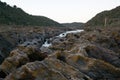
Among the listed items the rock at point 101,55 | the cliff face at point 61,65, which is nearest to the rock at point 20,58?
the cliff face at point 61,65

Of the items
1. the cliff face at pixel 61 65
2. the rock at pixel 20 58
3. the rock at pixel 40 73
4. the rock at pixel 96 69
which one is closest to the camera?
the rock at pixel 40 73

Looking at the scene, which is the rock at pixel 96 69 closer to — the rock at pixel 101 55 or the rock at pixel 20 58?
the rock at pixel 20 58

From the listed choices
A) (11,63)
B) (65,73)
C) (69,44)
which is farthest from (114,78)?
(69,44)

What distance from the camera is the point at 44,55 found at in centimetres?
2733

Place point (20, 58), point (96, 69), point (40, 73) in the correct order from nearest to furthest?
→ 1. point (40, 73)
2. point (96, 69)
3. point (20, 58)

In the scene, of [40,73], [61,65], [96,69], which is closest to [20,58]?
[61,65]

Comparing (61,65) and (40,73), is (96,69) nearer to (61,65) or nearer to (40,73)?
(61,65)

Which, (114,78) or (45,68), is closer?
(45,68)

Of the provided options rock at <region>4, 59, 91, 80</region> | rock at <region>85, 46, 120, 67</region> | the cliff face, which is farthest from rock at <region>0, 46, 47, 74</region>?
rock at <region>4, 59, 91, 80</region>

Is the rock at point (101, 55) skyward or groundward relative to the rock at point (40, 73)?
groundward

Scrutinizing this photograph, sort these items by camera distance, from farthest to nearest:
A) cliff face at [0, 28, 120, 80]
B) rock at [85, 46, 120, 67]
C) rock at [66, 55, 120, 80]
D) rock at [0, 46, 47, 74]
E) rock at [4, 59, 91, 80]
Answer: rock at [85, 46, 120, 67], rock at [0, 46, 47, 74], rock at [66, 55, 120, 80], cliff face at [0, 28, 120, 80], rock at [4, 59, 91, 80]

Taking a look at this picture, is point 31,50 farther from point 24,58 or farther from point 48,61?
point 48,61

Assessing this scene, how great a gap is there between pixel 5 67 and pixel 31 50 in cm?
429

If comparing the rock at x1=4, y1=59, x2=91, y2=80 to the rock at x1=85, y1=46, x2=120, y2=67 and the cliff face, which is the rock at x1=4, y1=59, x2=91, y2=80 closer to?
the cliff face
